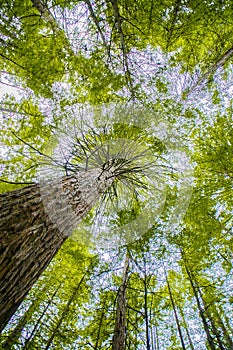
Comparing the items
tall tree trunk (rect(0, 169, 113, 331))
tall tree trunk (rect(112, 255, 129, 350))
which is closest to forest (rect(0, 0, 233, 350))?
tall tree trunk (rect(112, 255, 129, 350))

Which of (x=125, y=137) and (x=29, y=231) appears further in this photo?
(x=125, y=137)

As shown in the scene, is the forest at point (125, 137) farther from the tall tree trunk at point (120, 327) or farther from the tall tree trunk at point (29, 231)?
the tall tree trunk at point (29, 231)

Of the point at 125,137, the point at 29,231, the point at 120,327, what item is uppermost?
the point at 125,137

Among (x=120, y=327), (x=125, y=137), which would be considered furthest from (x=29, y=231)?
(x=125, y=137)

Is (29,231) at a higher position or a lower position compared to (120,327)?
lower

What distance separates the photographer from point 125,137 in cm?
532

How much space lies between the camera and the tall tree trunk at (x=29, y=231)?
159cm

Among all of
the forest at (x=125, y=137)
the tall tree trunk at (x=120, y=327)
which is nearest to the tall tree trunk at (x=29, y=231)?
the forest at (x=125, y=137)

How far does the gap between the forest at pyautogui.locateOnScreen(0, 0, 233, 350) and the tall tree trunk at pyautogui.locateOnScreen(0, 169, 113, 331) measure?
42.2 inches

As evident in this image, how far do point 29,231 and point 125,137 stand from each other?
3.84m

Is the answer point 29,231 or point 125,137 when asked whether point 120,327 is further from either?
point 125,137

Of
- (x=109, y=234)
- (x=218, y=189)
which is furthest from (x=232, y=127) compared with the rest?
(x=109, y=234)

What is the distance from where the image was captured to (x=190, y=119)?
5.23 metres

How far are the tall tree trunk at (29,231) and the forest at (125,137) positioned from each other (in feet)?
3.51
